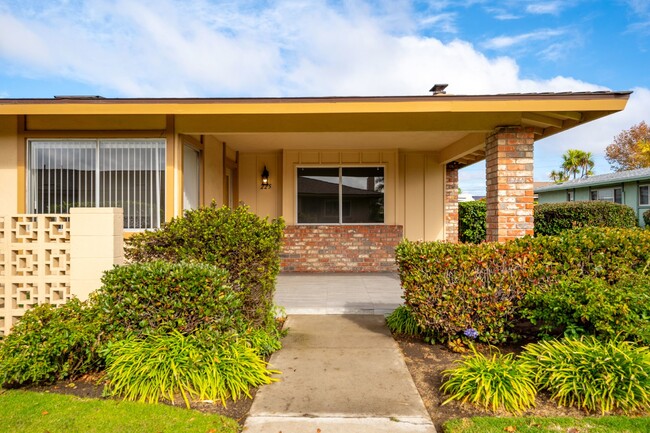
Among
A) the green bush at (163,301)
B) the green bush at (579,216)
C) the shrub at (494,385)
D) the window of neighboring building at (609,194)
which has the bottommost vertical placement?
the shrub at (494,385)

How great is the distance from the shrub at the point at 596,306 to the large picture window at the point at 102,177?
560 cm

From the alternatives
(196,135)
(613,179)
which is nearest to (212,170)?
(196,135)

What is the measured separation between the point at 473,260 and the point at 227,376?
2.68m

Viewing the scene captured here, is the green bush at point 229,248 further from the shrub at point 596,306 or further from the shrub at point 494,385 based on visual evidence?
the shrub at point 596,306

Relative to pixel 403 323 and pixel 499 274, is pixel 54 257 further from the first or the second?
pixel 499 274

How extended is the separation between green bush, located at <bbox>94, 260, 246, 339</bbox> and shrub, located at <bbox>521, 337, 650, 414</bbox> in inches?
110

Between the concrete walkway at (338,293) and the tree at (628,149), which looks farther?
the tree at (628,149)

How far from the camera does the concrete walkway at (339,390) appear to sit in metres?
2.93

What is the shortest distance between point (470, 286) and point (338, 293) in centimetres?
326

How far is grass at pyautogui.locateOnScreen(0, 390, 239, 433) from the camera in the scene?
2797 mm

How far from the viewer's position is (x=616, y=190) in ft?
67.9

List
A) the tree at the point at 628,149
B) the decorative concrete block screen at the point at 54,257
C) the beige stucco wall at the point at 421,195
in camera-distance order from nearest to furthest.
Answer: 1. the decorative concrete block screen at the point at 54,257
2. the beige stucco wall at the point at 421,195
3. the tree at the point at 628,149

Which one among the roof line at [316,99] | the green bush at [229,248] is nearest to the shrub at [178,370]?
the green bush at [229,248]

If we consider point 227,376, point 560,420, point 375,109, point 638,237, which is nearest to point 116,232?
point 227,376
